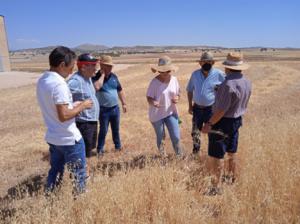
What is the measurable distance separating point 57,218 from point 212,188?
1652mm

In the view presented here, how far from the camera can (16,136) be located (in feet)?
26.3

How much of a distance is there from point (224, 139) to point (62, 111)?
74.8 inches

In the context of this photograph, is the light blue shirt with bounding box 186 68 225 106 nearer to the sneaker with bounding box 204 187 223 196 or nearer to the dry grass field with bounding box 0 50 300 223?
the dry grass field with bounding box 0 50 300 223

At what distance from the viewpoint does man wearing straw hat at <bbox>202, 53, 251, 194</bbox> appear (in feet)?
12.4

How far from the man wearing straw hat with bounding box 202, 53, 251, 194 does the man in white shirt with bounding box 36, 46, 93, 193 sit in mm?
1441

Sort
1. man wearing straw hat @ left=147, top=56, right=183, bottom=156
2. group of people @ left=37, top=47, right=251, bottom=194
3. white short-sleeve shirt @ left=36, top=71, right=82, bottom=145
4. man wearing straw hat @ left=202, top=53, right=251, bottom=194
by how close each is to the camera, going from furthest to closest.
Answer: man wearing straw hat @ left=147, top=56, right=183, bottom=156, man wearing straw hat @ left=202, top=53, right=251, bottom=194, group of people @ left=37, top=47, right=251, bottom=194, white short-sleeve shirt @ left=36, top=71, right=82, bottom=145

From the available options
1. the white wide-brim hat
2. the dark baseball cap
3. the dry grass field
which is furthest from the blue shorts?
the dark baseball cap

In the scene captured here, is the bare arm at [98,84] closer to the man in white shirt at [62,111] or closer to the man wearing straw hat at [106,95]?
the man wearing straw hat at [106,95]

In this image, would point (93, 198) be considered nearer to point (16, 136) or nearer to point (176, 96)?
point (176, 96)

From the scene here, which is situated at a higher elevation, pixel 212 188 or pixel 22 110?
pixel 212 188

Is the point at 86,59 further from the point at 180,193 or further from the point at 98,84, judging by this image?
the point at 180,193

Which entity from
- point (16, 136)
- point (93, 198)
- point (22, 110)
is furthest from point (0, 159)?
point (22, 110)

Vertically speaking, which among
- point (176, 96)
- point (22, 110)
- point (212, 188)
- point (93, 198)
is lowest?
point (22, 110)

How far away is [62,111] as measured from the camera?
3143mm
